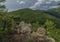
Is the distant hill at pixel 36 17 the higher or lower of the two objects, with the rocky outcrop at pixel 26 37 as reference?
higher

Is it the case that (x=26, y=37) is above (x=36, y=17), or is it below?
below

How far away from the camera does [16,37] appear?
27.1 metres

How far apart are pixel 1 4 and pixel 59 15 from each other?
71.2 meters

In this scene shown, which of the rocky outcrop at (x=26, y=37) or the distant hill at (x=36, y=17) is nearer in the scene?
the rocky outcrop at (x=26, y=37)

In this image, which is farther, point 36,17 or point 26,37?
point 36,17

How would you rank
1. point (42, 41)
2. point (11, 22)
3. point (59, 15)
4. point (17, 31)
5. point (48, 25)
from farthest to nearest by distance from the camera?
point (59, 15) < point (48, 25) < point (11, 22) < point (17, 31) < point (42, 41)

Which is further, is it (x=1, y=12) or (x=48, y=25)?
(x=48, y=25)

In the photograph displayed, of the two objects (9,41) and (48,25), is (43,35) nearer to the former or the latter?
(9,41)

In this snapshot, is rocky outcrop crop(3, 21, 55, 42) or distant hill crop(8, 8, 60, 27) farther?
distant hill crop(8, 8, 60, 27)

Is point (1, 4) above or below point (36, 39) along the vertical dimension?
above

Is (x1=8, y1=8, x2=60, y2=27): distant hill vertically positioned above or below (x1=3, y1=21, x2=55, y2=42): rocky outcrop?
above

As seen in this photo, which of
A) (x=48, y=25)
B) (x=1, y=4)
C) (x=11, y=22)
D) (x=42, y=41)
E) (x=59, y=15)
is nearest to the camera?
(x=42, y=41)

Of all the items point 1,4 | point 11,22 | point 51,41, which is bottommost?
point 51,41

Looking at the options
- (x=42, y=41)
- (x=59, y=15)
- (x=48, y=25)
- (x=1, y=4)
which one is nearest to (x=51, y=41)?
(x=42, y=41)
